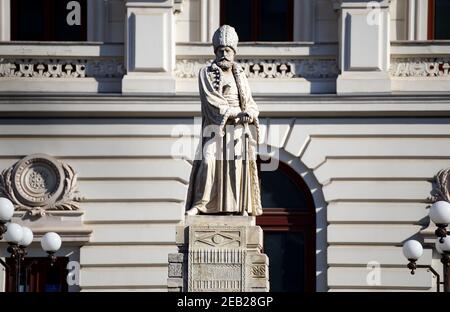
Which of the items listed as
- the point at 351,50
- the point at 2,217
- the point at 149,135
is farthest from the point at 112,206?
the point at 2,217

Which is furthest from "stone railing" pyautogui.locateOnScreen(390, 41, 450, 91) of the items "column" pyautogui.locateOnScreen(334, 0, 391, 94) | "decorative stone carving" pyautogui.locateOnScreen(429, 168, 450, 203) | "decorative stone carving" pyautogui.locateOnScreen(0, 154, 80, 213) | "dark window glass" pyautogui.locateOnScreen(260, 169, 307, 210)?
"decorative stone carving" pyautogui.locateOnScreen(0, 154, 80, 213)

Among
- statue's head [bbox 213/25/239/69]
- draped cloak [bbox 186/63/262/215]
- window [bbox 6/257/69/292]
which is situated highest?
statue's head [bbox 213/25/239/69]

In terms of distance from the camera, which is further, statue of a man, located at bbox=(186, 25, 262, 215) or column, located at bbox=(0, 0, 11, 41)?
column, located at bbox=(0, 0, 11, 41)

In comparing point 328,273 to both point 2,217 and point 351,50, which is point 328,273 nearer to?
point 351,50

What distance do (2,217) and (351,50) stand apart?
11.4 m

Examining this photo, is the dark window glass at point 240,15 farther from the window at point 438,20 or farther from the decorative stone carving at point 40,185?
the decorative stone carving at point 40,185

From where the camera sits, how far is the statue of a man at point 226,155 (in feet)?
150

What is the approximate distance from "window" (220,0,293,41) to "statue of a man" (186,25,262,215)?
1311cm

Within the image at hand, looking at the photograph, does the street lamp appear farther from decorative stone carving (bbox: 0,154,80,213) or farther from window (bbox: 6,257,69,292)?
decorative stone carving (bbox: 0,154,80,213)

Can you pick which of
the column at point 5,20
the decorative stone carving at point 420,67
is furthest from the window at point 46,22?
the decorative stone carving at point 420,67

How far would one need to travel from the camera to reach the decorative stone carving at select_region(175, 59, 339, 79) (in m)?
58.5

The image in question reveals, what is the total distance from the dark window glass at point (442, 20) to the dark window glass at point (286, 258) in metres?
4.72

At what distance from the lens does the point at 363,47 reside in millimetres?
58406

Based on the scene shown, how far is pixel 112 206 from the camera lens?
58406mm
